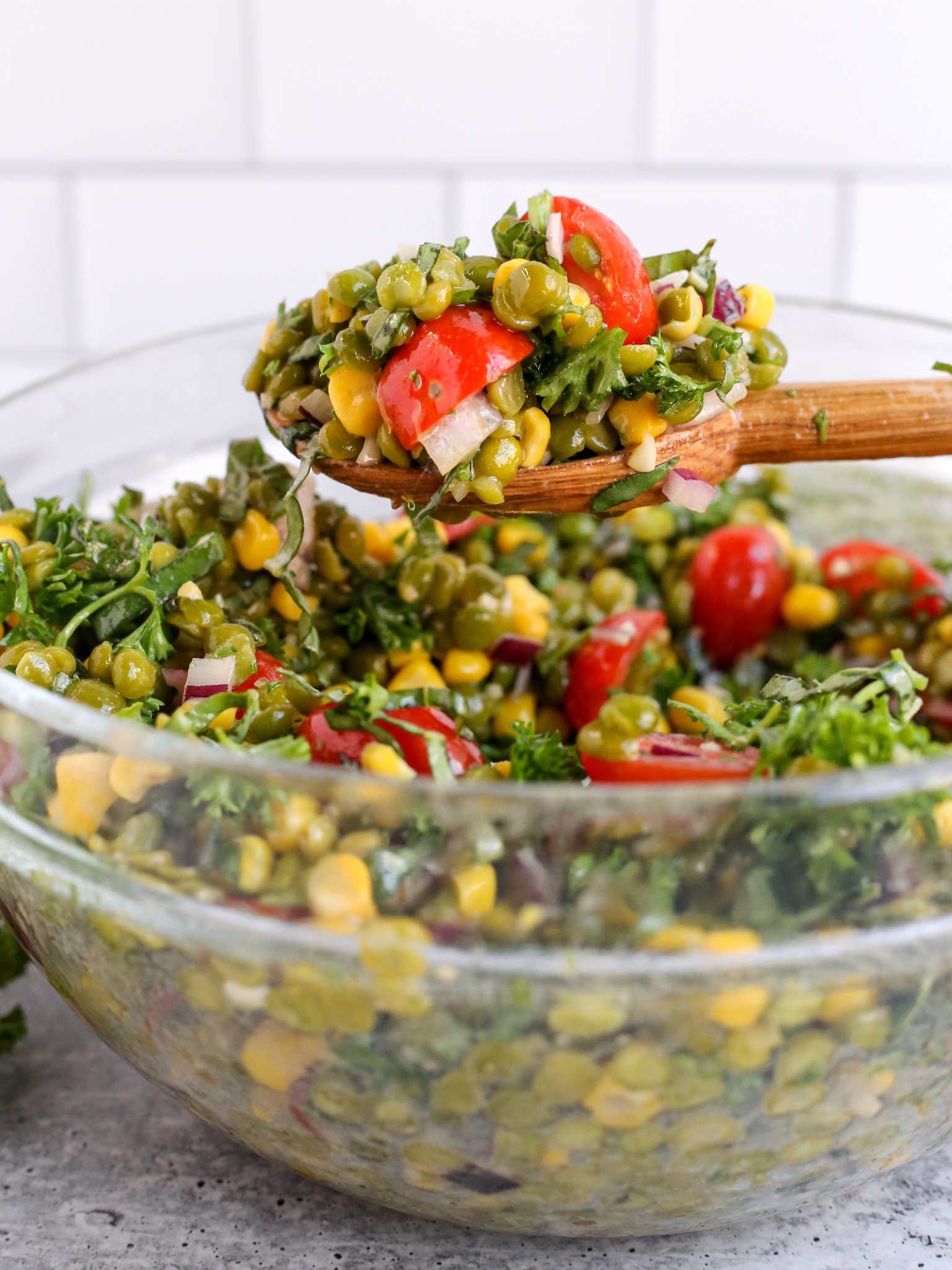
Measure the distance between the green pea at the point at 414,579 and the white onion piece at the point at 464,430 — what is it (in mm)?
286

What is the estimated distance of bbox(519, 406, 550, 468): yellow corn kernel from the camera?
3.15 ft

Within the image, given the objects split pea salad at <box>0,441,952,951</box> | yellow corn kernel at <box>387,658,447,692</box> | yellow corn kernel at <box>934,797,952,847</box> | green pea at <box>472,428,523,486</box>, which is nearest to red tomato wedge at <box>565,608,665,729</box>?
split pea salad at <box>0,441,952,951</box>

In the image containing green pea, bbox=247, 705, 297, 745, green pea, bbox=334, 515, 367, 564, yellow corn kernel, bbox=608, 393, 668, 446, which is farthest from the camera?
green pea, bbox=334, 515, 367, 564

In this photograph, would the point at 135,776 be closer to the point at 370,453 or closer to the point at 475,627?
the point at 370,453

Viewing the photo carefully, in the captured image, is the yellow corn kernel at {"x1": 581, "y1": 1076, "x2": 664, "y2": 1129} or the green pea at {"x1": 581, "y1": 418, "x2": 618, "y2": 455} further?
the green pea at {"x1": 581, "y1": 418, "x2": 618, "y2": 455}

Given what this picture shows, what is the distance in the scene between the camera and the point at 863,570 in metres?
1.43

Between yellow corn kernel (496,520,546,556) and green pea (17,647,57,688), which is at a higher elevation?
green pea (17,647,57,688)

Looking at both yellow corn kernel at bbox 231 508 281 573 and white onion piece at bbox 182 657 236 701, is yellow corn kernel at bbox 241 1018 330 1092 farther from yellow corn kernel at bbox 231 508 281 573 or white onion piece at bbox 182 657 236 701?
yellow corn kernel at bbox 231 508 281 573

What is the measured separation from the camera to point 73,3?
236cm

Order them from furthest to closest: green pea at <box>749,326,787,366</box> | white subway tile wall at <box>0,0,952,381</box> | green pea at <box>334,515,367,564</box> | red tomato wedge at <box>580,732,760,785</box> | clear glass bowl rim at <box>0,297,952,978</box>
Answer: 1. white subway tile wall at <box>0,0,952,381</box>
2. green pea at <box>334,515,367,564</box>
3. green pea at <box>749,326,787,366</box>
4. red tomato wedge at <box>580,732,760,785</box>
5. clear glass bowl rim at <box>0,297,952,978</box>

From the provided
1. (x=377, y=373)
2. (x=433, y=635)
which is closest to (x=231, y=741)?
(x=377, y=373)

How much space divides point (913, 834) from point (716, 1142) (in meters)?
0.21

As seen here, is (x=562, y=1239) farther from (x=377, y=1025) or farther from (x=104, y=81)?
(x=104, y=81)

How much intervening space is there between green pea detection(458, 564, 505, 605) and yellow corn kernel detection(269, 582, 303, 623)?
0.17 metres
